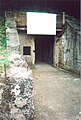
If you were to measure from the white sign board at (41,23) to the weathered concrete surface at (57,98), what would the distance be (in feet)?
11.1

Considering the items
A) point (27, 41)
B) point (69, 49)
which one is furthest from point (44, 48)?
point (69, 49)

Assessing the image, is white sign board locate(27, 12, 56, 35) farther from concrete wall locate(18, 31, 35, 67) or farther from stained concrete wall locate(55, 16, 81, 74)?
stained concrete wall locate(55, 16, 81, 74)

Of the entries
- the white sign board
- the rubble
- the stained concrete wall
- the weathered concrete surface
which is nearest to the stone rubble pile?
the rubble

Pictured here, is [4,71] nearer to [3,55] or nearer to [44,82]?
[3,55]

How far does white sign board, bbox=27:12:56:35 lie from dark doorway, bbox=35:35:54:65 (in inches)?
69.3

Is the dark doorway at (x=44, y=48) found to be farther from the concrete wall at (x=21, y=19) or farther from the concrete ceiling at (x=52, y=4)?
the concrete ceiling at (x=52, y=4)

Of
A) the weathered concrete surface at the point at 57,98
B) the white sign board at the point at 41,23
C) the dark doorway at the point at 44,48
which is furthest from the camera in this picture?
the dark doorway at the point at 44,48

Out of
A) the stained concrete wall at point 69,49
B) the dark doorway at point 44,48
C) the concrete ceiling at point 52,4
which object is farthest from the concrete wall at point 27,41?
the concrete ceiling at point 52,4

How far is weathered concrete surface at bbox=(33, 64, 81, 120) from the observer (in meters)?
5.67

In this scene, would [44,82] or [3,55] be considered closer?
[3,55]

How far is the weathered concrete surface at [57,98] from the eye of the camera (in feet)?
18.6

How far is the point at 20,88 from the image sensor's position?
4238 millimetres

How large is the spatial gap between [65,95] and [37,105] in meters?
1.40

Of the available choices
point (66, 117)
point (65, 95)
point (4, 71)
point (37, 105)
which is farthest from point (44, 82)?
point (4, 71)
